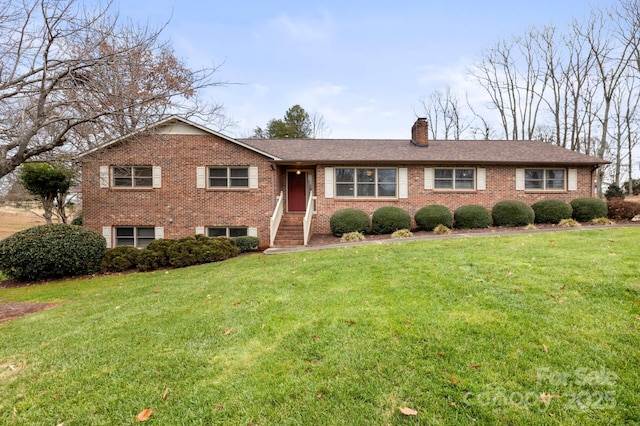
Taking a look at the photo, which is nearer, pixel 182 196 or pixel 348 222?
pixel 348 222

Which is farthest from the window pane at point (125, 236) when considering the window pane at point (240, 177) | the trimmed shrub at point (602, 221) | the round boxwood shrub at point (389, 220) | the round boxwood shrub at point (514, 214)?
the trimmed shrub at point (602, 221)

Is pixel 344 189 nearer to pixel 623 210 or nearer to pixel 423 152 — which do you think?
pixel 423 152

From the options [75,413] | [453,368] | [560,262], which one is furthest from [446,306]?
[75,413]

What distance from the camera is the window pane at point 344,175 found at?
44.3ft

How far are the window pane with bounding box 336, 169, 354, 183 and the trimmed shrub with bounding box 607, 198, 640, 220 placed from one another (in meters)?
11.7

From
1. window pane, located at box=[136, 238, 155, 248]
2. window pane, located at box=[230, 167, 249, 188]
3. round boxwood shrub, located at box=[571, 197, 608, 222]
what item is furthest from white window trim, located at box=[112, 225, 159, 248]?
round boxwood shrub, located at box=[571, 197, 608, 222]

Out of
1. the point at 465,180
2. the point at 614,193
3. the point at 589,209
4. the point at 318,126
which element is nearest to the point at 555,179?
the point at 589,209

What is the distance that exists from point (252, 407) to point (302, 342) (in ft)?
3.34

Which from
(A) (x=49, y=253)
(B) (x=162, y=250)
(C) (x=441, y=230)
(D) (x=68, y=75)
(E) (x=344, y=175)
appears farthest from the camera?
(E) (x=344, y=175)

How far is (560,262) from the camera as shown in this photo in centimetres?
556

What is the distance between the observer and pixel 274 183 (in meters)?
13.1

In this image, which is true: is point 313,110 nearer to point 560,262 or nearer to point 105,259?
point 105,259

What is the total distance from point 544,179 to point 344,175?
9412mm

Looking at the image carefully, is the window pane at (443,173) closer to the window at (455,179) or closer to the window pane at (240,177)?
the window at (455,179)
